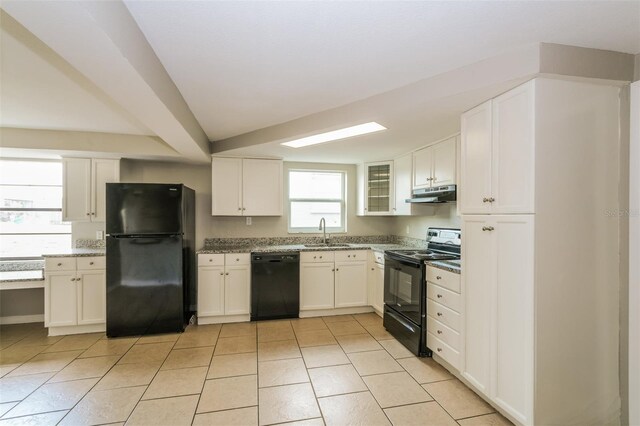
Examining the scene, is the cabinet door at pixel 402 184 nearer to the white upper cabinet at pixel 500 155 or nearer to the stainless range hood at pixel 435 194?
the stainless range hood at pixel 435 194

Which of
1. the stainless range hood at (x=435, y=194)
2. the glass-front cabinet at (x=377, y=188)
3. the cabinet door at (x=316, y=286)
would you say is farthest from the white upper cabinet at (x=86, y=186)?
the stainless range hood at (x=435, y=194)

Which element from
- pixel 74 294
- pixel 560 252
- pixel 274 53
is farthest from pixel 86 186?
pixel 560 252

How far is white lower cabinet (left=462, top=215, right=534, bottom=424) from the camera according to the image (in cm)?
170

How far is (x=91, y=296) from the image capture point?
3244 mm

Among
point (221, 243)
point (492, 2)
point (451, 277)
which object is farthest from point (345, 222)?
point (492, 2)

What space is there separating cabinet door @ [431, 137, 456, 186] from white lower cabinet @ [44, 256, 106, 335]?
3.86 metres

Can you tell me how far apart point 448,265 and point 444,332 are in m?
0.58

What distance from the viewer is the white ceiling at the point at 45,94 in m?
1.60

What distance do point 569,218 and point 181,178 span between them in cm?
416

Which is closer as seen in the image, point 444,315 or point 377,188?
point 444,315

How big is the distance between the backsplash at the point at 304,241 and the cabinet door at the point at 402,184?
537 millimetres

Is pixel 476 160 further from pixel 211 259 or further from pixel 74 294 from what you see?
pixel 74 294

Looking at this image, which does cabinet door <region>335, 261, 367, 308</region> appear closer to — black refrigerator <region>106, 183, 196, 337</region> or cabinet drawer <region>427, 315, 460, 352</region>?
cabinet drawer <region>427, 315, 460, 352</region>

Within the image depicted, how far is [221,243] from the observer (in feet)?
13.6
